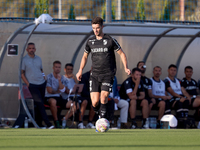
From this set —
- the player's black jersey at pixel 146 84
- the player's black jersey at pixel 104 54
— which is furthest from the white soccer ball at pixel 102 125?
the player's black jersey at pixel 146 84

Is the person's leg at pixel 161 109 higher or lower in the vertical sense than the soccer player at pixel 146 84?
lower

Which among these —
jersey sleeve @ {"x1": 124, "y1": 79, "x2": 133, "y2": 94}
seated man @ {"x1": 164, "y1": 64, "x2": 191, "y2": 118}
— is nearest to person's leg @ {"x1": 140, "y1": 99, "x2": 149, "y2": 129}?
jersey sleeve @ {"x1": 124, "y1": 79, "x2": 133, "y2": 94}

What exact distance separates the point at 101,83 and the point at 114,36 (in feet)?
14.3

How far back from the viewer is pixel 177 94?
32.7ft

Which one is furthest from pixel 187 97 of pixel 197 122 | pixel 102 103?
pixel 102 103

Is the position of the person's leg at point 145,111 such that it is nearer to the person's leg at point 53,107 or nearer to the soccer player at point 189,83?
the soccer player at point 189,83

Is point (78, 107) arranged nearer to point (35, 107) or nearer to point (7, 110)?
point (35, 107)

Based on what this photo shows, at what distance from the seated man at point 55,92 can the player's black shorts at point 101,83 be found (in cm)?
276

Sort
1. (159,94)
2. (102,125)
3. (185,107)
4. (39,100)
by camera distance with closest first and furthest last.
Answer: (102,125)
(39,100)
(185,107)
(159,94)

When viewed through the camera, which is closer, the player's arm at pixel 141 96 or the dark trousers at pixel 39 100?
the dark trousers at pixel 39 100

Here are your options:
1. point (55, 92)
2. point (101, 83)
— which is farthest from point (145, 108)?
point (101, 83)

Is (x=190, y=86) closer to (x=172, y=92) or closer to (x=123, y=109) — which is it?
(x=172, y=92)

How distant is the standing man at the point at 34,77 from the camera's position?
27.5ft

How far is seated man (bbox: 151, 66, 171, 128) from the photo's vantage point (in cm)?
942
